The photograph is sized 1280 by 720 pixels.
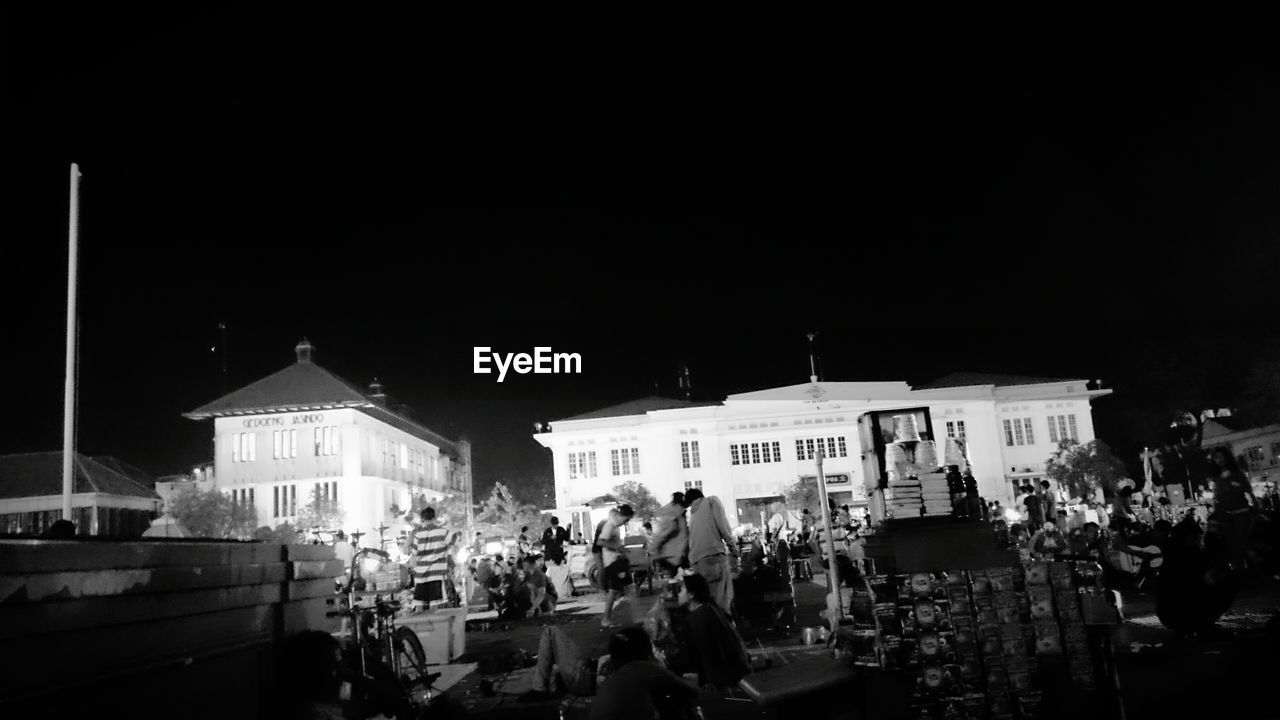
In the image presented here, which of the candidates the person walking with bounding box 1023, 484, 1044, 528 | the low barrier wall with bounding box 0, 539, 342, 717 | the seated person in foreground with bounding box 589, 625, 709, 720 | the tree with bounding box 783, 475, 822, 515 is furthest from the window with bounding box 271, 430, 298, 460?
the seated person in foreground with bounding box 589, 625, 709, 720

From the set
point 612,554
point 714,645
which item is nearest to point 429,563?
point 612,554

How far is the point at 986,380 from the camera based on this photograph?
5334cm

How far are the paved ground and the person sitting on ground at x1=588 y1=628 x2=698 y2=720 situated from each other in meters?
1.69

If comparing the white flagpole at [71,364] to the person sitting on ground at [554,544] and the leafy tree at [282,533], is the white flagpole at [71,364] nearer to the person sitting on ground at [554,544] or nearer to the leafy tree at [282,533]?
the person sitting on ground at [554,544]

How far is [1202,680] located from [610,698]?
497 centimetres

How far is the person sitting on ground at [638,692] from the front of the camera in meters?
4.45

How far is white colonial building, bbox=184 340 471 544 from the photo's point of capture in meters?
41.9

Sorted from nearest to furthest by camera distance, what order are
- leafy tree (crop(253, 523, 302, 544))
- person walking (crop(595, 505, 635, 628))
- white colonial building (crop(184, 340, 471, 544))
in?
person walking (crop(595, 505, 635, 628)) < leafy tree (crop(253, 523, 302, 544)) < white colonial building (crop(184, 340, 471, 544))

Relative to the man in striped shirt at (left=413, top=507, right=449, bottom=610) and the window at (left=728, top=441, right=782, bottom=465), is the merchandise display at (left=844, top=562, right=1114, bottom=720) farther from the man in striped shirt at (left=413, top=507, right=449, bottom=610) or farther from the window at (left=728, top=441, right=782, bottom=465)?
the window at (left=728, top=441, right=782, bottom=465)

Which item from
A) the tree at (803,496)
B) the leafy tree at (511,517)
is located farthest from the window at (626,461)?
the tree at (803,496)

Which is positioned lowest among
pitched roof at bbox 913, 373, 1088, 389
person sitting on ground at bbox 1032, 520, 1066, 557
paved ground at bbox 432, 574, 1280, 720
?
paved ground at bbox 432, 574, 1280, 720

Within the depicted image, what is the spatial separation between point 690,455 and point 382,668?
44187 millimetres

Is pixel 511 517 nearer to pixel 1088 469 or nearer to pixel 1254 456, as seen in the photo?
pixel 1088 469

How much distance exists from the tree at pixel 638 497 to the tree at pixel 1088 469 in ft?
73.7
